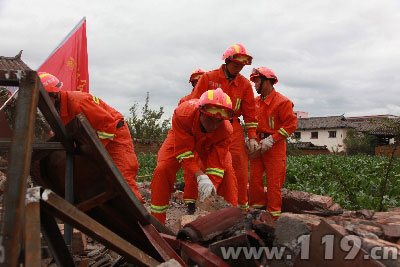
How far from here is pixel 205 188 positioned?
Result: 3.35m

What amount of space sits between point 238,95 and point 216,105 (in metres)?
1.45

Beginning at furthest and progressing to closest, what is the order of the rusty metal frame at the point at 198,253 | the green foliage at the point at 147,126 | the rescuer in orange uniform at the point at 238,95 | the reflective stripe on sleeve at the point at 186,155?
1. the green foliage at the point at 147,126
2. the rescuer in orange uniform at the point at 238,95
3. the reflective stripe on sleeve at the point at 186,155
4. the rusty metal frame at the point at 198,253

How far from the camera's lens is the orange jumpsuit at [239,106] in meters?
4.61

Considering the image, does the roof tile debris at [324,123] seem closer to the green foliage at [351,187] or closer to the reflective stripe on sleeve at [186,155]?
the green foliage at [351,187]

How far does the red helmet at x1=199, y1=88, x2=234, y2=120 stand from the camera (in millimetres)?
3275

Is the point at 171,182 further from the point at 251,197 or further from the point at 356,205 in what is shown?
the point at 356,205

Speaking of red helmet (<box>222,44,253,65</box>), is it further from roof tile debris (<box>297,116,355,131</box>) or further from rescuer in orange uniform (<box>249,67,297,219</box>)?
roof tile debris (<box>297,116,355,131</box>)

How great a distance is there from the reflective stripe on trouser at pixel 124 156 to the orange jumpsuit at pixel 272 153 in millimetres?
1804

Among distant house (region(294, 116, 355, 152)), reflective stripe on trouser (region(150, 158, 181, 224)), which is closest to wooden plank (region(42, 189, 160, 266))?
reflective stripe on trouser (region(150, 158, 181, 224))

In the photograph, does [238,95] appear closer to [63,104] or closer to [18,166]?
[63,104]

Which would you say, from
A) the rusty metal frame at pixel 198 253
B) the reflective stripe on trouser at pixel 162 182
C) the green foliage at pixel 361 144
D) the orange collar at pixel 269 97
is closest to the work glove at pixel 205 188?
the reflective stripe on trouser at pixel 162 182

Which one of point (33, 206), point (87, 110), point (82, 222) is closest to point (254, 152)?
point (87, 110)

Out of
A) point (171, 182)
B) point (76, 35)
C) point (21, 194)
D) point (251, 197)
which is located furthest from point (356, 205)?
point (76, 35)

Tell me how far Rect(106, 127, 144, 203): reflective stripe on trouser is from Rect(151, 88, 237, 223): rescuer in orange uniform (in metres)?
0.26
